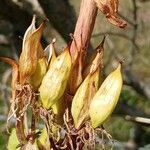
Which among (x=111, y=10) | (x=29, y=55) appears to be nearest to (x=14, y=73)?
(x=29, y=55)

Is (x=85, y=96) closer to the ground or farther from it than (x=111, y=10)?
closer to the ground

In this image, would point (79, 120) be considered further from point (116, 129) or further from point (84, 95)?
point (116, 129)

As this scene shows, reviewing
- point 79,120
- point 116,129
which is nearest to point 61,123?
point 79,120

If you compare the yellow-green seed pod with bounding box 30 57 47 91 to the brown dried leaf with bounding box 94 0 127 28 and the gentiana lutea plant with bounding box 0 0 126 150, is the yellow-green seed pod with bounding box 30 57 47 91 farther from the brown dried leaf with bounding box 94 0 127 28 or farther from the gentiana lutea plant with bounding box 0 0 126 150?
the brown dried leaf with bounding box 94 0 127 28

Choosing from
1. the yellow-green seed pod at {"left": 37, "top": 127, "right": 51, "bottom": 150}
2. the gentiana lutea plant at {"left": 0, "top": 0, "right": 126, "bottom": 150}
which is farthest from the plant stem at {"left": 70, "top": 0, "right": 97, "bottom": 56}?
the yellow-green seed pod at {"left": 37, "top": 127, "right": 51, "bottom": 150}

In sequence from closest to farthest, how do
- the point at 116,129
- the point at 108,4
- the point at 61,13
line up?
the point at 108,4 < the point at 61,13 < the point at 116,129

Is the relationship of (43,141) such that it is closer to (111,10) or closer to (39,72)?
(39,72)

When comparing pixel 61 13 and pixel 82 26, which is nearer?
pixel 82 26
